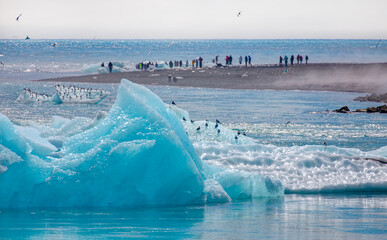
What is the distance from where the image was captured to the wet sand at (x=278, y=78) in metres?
54.5

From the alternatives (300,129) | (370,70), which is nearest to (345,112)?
(300,129)

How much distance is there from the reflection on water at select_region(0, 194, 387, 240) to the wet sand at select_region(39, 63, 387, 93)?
42.2 m

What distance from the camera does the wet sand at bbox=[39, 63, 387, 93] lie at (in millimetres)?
54469

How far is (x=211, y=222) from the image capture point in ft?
31.3

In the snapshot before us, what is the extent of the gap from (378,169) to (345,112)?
68.5 ft

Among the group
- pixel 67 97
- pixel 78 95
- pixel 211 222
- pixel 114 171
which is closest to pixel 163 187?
pixel 114 171

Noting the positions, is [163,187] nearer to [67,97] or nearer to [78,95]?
[67,97]

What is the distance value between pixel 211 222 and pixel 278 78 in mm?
51923

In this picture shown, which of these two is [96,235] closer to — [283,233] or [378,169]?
[283,233]

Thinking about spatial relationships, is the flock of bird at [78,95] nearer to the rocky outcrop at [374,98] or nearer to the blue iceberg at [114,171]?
the rocky outcrop at [374,98]

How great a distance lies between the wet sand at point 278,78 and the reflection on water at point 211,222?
4216 cm

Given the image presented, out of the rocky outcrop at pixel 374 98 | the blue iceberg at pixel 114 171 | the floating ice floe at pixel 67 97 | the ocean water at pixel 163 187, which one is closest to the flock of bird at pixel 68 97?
the floating ice floe at pixel 67 97

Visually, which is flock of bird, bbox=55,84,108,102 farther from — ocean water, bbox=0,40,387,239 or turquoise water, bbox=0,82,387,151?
ocean water, bbox=0,40,387,239

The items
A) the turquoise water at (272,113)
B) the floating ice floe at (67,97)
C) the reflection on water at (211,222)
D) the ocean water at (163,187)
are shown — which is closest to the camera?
the reflection on water at (211,222)
